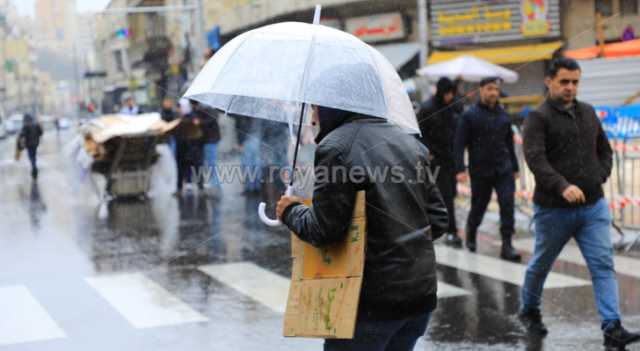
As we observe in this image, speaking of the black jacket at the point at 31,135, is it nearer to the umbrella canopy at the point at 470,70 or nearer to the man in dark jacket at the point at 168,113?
the man in dark jacket at the point at 168,113

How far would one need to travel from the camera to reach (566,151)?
6.22 meters

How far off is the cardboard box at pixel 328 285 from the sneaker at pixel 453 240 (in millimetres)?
6599

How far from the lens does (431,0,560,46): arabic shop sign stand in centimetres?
1650

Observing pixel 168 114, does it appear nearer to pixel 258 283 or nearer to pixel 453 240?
pixel 453 240

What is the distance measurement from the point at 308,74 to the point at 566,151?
9.92 feet

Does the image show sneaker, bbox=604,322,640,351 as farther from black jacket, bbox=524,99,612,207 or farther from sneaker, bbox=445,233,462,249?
sneaker, bbox=445,233,462,249

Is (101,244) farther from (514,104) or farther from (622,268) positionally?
(514,104)

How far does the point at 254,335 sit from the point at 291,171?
2.81m

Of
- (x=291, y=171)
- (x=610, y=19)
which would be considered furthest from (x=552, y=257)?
(x=291, y=171)

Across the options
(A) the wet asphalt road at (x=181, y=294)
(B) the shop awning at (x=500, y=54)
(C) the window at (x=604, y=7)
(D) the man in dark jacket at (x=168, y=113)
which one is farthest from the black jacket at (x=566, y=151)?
(D) the man in dark jacket at (x=168, y=113)

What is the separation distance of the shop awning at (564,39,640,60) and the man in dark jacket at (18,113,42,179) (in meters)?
16.6

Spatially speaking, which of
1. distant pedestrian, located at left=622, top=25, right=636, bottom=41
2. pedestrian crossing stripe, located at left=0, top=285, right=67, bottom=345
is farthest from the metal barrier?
pedestrian crossing stripe, located at left=0, top=285, right=67, bottom=345

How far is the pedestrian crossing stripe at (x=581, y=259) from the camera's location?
339 inches

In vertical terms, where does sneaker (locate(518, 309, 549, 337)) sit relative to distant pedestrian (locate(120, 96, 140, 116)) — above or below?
below
